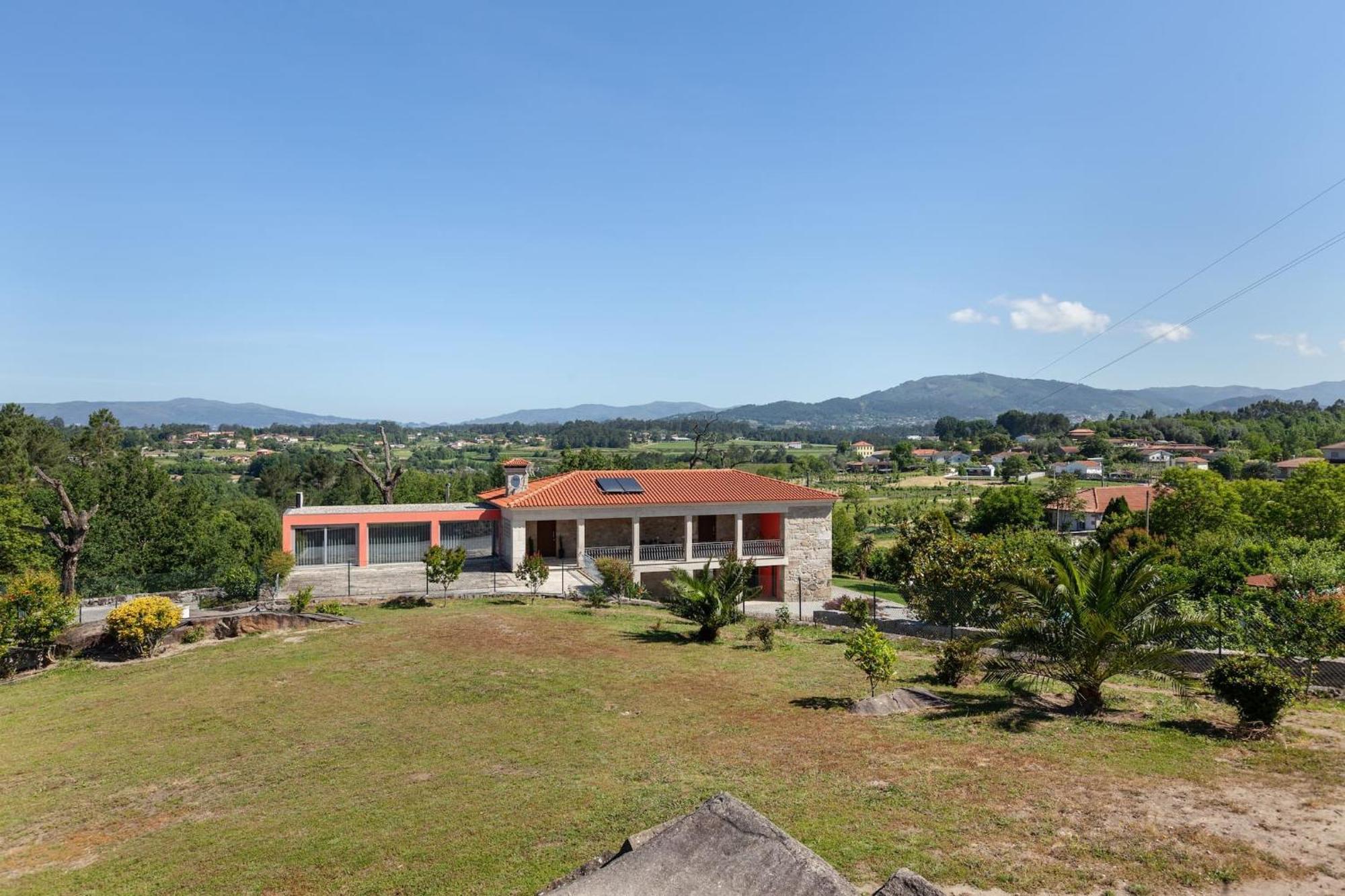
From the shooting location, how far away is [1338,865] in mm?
6129

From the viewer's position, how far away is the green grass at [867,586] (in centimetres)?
3922

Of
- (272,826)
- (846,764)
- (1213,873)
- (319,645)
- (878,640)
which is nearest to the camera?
(1213,873)

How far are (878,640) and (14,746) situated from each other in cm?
1417

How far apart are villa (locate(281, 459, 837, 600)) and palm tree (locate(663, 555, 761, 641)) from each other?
1036cm

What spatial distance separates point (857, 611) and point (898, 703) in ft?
33.8

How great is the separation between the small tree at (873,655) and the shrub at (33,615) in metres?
18.2

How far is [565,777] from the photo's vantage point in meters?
9.01

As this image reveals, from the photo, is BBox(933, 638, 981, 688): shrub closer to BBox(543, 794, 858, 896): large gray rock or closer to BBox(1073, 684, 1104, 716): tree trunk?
BBox(1073, 684, 1104, 716): tree trunk

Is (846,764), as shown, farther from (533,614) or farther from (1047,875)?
(533,614)

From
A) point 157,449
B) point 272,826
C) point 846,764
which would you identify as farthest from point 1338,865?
point 157,449

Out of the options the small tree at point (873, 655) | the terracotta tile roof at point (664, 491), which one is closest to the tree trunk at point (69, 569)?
the terracotta tile roof at point (664, 491)

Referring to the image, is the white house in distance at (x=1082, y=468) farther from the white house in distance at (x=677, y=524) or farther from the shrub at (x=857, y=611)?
the shrub at (x=857, y=611)

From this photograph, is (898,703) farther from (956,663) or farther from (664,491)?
(664,491)

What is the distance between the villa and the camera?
29.5 metres
